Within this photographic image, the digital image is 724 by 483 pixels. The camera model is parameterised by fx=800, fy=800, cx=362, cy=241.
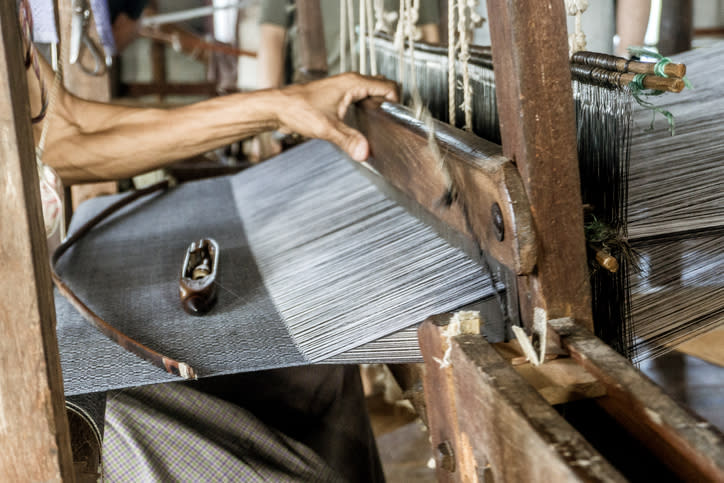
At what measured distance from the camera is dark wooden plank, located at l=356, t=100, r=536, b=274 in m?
0.87

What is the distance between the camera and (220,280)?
1.44m

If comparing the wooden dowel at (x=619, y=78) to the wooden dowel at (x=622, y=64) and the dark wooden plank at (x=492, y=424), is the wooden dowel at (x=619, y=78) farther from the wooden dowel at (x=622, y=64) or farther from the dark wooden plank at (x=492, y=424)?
the dark wooden plank at (x=492, y=424)

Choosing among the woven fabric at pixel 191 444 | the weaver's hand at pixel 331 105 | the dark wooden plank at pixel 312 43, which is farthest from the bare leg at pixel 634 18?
the woven fabric at pixel 191 444

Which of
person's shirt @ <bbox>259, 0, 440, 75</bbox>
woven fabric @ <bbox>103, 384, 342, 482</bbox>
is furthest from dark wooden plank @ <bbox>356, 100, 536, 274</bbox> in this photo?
person's shirt @ <bbox>259, 0, 440, 75</bbox>

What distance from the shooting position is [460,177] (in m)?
1.02

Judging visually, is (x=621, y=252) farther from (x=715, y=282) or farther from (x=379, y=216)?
(x=379, y=216)

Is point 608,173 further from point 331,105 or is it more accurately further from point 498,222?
point 331,105

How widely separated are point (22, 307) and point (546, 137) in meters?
0.56

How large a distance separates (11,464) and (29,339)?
13 centimetres

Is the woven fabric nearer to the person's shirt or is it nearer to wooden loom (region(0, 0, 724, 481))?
wooden loom (region(0, 0, 724, 481))

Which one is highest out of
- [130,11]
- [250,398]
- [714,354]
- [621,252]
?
[130,11]

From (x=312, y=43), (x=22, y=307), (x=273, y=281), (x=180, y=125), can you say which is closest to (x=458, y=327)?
(x=22, y=307)

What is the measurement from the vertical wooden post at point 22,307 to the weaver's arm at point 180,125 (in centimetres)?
80

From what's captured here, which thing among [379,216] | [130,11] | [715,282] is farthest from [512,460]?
[130,11]
